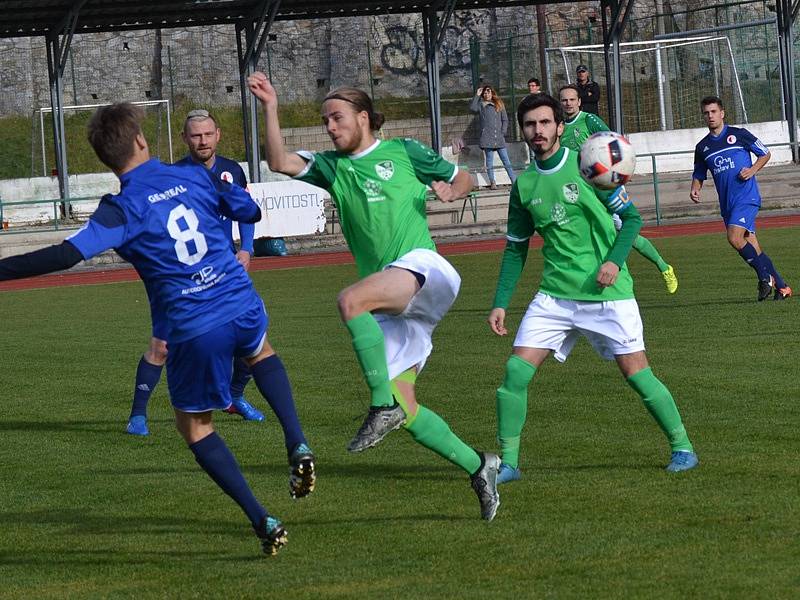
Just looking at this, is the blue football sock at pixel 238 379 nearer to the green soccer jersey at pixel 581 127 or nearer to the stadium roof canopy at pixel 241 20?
the green soccer jersey at pixel 581 127

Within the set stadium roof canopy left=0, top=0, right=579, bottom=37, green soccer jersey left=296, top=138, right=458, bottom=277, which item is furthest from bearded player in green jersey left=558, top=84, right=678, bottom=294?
stadium roof canopy left=0, top=0, right=579, bottom=37

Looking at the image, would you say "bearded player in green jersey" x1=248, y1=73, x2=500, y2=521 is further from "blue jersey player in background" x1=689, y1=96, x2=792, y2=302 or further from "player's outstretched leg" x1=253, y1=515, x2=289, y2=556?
"blue jersey player in background" x1=689, y1=96, x2=792, y2=302

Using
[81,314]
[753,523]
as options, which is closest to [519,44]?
[81,314]

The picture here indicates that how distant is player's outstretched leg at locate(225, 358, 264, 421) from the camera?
8969 millimetres

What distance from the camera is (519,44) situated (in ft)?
129

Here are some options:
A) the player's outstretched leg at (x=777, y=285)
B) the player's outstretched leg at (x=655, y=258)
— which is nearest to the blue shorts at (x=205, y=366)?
the player's outstretched leg at (x=655, y=258)

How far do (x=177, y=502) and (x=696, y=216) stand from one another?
21.7 meters

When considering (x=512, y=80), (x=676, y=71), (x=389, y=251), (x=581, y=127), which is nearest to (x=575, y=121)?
(x=581, y=127)

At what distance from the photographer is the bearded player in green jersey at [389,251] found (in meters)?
5.62

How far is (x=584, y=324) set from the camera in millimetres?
6551

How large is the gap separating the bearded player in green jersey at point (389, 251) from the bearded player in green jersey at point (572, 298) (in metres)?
0.51

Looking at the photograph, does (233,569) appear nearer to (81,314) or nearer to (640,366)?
(640,366)

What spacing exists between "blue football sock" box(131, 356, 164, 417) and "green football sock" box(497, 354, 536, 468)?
297cm

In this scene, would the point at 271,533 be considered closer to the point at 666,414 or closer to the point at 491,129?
the point at 666,414
